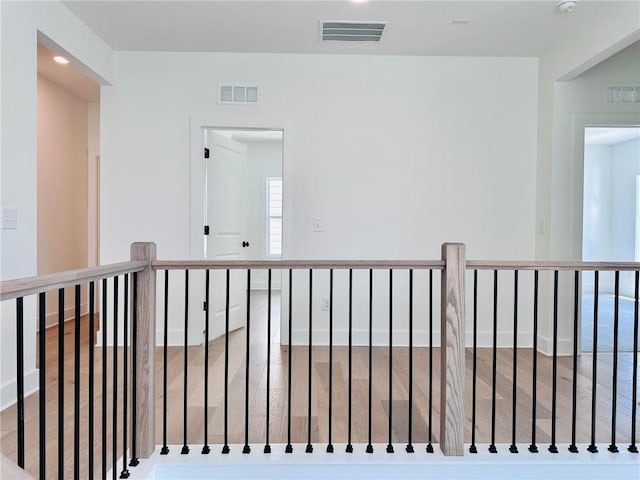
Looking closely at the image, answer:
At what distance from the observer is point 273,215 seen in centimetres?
720

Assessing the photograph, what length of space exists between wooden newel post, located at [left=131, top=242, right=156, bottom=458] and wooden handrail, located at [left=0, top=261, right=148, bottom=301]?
0.14 meters

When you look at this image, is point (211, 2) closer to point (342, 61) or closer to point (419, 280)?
point (342, 61)

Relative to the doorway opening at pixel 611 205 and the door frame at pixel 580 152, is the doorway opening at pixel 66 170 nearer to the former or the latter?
the door frame at pixel 580 152

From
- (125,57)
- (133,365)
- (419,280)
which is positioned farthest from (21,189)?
(419,280)

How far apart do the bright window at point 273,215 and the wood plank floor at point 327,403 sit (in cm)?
381

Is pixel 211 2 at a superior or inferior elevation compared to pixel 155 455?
superior

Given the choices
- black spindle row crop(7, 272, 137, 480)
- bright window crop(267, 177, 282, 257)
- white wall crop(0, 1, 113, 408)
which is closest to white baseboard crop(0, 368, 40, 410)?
white wall crop(0, 1, 113, 408)

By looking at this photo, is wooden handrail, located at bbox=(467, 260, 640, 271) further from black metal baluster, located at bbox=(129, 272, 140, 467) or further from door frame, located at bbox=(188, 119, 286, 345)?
door frame, located at bbox=(188, 119, 286, 345)

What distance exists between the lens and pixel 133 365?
1765 millimetres

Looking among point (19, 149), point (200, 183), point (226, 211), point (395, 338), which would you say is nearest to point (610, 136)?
point (395, 338)

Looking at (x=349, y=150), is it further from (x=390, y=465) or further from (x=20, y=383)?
(x=20, y=383)

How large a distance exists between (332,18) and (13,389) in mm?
3186

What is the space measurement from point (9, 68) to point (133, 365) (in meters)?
1.91

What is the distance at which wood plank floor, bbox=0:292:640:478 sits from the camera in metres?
1.96
